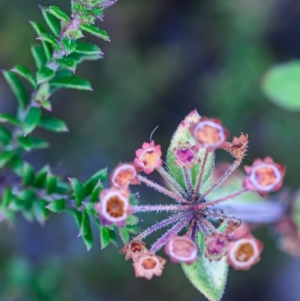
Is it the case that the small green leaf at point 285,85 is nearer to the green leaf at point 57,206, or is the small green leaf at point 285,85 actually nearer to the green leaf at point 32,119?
the green leaf at point 32,119

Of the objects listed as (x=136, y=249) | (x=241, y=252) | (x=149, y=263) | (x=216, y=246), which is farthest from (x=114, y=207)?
(x=241, y=252)

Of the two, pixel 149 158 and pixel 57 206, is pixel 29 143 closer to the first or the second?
pixel 57 206

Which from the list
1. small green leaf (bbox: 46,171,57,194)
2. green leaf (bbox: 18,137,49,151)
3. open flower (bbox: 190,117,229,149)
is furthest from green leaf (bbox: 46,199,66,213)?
open flower (bbox: 190,117,229,149)

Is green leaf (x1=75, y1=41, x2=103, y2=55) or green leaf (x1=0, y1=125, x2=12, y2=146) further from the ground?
green leaf (x1=75, y1=41, x2=103, y2=55)

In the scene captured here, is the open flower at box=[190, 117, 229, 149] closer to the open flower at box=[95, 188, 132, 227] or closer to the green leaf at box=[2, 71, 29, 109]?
the open flower at box=[95, 188, 132, 227]

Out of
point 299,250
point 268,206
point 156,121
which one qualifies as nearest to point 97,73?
Answer: point 156,121

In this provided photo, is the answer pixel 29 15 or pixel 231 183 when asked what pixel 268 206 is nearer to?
pixel 231 183
